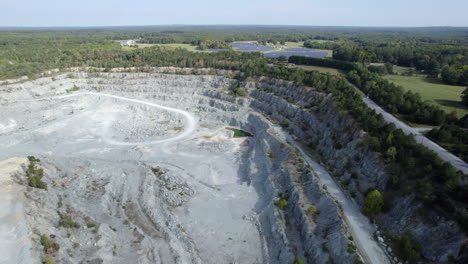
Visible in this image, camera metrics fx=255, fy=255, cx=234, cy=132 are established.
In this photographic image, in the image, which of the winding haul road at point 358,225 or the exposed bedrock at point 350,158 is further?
the winding haul road at point 358,225

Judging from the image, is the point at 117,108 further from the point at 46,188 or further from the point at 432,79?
the point at 432,79

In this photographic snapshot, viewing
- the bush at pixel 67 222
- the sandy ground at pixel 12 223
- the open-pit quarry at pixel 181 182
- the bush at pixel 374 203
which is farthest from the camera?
the bush at pixel 67 222

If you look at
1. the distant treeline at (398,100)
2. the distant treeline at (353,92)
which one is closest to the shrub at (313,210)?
the distant treeline at (353,92)

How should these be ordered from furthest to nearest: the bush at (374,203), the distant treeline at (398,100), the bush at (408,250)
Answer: the distant treeline at (398,100), the bush at (374,203), the bush at (408,250)

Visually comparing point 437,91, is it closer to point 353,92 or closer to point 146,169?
point 353,92

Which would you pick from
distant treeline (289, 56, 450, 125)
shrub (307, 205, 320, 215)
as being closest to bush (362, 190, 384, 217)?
shrub (307, 205, 320, 215)

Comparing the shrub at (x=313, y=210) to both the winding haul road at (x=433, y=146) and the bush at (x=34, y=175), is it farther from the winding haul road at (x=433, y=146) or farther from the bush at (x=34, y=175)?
the bush at (x=34, y=175)

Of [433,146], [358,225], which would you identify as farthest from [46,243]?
[433,146]

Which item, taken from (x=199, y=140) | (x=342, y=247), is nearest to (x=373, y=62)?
(x=199, y=140)
